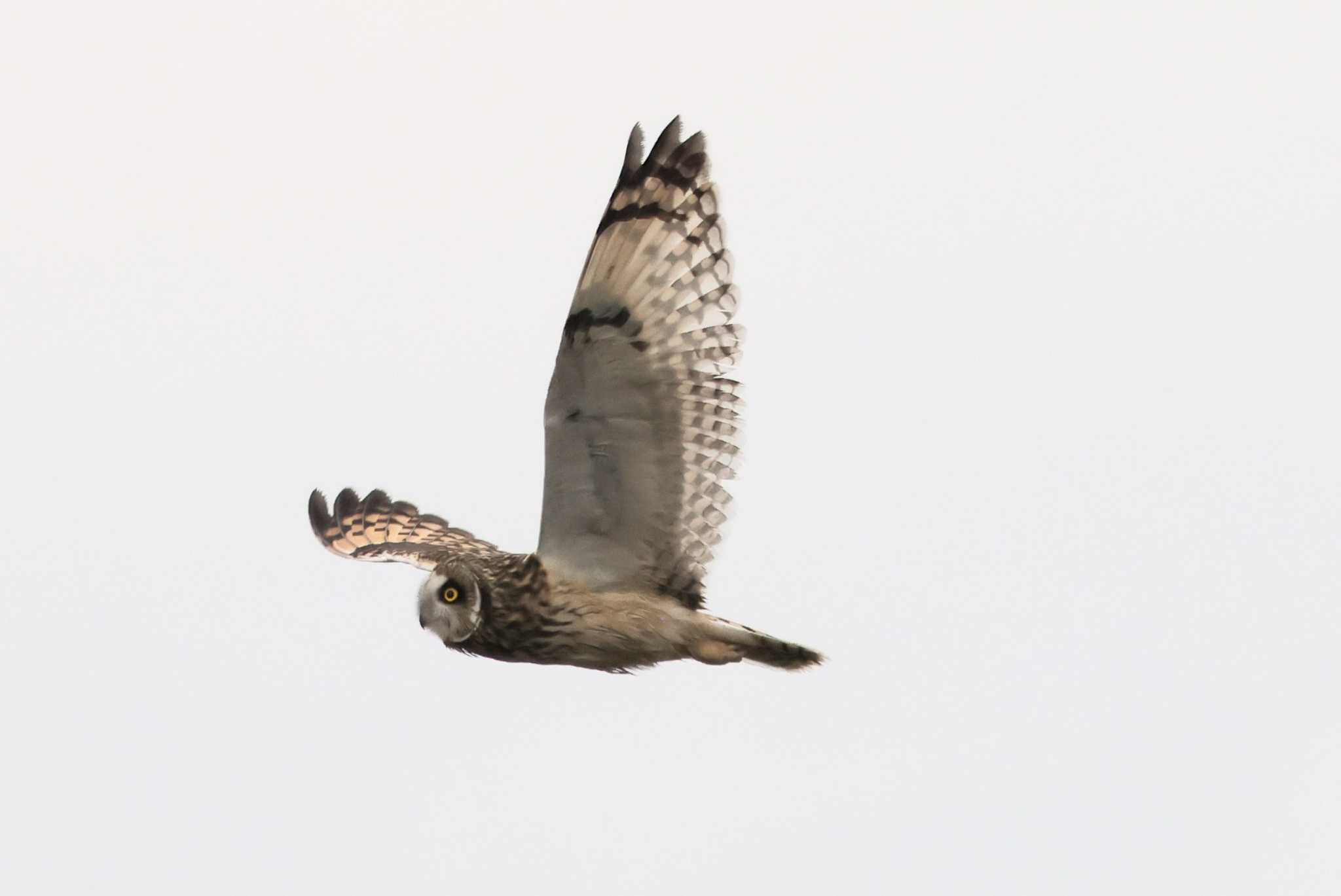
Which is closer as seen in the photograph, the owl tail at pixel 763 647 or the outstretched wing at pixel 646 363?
the outstretched wing at pixel 646 363

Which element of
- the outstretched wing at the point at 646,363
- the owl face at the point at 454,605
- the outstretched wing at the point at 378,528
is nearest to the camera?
the outstretched wing at the point at 646,363

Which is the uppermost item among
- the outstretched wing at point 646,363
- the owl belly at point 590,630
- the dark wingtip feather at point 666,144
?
the dark wingtip feather at point 666,144

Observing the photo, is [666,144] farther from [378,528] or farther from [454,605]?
[378,528]

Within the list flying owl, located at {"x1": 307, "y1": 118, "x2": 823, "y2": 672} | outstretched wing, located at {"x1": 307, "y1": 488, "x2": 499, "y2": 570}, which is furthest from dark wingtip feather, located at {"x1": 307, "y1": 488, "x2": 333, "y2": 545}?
flying owl, located at {"x1": 307, "y1": 118, "x2": 823, "y2": 672}

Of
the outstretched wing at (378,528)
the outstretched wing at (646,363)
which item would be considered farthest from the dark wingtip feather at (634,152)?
the outstretched wing at (378,528)

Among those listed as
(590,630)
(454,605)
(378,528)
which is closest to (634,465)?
(590,630)

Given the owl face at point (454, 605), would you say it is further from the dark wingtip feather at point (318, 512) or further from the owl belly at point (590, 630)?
the dark wingtip feather at point (318, 512)
